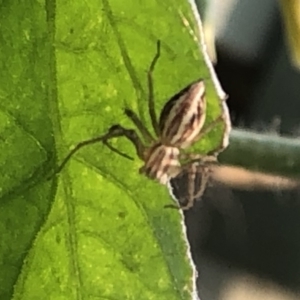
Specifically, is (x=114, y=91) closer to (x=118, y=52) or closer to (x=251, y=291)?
(x=118, y=52)

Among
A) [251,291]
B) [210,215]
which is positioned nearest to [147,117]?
[210,215]

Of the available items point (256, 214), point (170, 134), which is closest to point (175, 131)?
point (170, 134)

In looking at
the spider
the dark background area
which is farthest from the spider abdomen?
the dark background area

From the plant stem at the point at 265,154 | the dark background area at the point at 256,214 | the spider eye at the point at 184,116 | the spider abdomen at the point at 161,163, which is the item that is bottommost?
the dark background area at the point at 256,214

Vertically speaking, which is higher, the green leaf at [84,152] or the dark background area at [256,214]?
the green leaf at [84,152]

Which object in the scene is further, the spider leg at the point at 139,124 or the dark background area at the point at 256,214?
the dark background area at the point at 256,214

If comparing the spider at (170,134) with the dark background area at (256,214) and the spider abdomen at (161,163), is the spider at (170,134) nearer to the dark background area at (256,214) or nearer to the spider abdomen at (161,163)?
the spider abdomen at (161,163)

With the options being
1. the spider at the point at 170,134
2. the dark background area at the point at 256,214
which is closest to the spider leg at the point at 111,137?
the spider at the point at 170,134

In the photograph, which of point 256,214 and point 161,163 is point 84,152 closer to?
point 161,163
